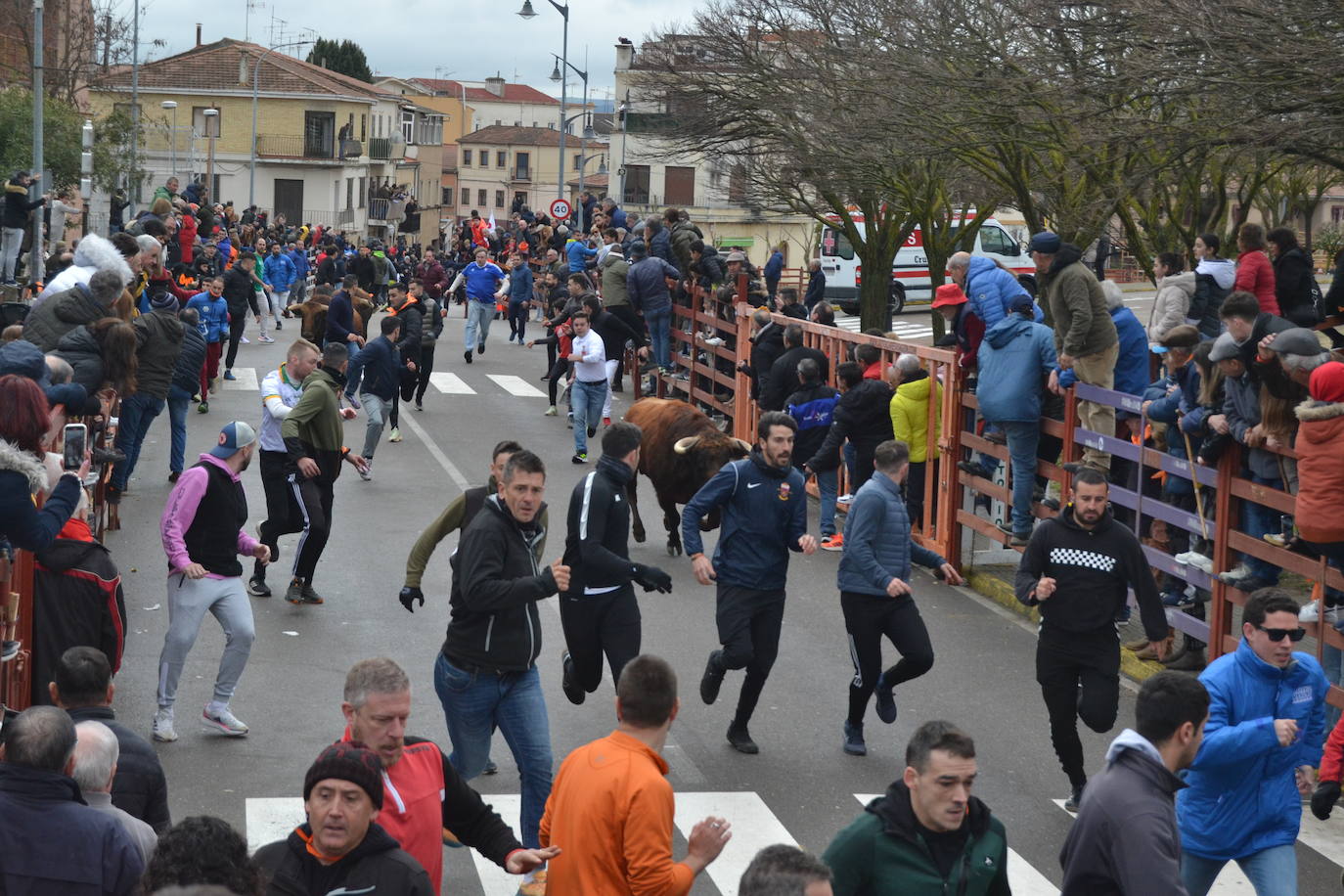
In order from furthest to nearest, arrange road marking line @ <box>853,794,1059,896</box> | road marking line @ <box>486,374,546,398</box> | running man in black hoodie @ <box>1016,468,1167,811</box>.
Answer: road marking line @ <box>486,374,546,398</box>, running man in black hoodie @ <box>1016,468,1167,811</box>, road marking line @ <box>853,794,1059,896</box>

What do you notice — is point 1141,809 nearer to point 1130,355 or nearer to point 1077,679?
point 1077,679

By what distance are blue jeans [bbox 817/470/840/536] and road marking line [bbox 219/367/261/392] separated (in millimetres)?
10557

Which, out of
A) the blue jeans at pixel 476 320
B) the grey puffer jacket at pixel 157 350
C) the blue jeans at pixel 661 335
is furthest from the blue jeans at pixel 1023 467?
the blue jeans at pixel 476 320

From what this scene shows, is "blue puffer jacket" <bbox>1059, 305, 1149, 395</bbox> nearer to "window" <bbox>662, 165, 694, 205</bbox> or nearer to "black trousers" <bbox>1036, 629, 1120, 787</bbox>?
"black trousers" <bbox>1036, 629, 1120, 787</bbox>

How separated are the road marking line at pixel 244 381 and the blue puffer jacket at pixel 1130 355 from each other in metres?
14.3

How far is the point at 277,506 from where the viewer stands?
12906 mm

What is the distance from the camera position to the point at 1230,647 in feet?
36.0

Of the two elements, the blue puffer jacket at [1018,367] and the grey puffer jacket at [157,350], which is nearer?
the blue puffer jacket at [1018,367]

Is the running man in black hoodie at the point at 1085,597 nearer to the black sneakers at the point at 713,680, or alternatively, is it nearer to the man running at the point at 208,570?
the black sneakers at the point at 713,680

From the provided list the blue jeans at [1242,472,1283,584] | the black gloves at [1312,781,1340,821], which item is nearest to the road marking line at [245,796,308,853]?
the black gloves at [1312,781,1340,821]

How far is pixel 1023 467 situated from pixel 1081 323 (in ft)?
4.24

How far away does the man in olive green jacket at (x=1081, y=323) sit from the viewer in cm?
1310

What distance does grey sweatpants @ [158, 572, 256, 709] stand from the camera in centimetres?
951

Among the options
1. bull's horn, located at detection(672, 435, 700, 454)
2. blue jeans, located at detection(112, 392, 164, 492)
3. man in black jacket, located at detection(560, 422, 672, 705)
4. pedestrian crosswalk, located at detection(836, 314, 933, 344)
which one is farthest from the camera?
pedestrian crosswalk, located at detection(836, 314, 933, 344)
